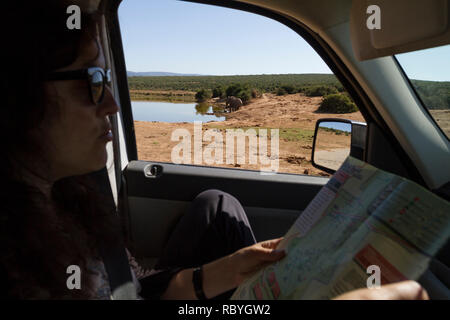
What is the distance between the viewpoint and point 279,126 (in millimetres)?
16938

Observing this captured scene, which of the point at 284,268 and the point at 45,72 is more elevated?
the point at 45,72

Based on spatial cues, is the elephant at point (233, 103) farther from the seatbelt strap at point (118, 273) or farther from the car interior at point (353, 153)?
the seatbelt strap at point (118, 273)

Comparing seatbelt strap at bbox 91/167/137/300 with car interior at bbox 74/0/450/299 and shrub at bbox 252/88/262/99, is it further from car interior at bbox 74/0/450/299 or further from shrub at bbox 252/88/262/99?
shrub at bbox 252/88/262/99

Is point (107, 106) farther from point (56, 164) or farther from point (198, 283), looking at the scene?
point (198, 283)

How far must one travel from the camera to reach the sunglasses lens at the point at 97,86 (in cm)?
124

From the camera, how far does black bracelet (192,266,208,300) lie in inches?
57.6

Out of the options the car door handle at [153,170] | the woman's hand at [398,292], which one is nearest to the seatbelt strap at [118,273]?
the woman's hand at [398,292]

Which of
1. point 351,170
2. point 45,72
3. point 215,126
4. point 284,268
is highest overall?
point 45,72

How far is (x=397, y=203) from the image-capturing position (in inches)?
31.0

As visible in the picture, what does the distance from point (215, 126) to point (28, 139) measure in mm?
15578

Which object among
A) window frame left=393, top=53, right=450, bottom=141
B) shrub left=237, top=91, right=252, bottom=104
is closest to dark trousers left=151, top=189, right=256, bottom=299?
window frame left=393, top=53, right=450, bottom=141

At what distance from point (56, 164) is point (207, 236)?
39.4 inches
